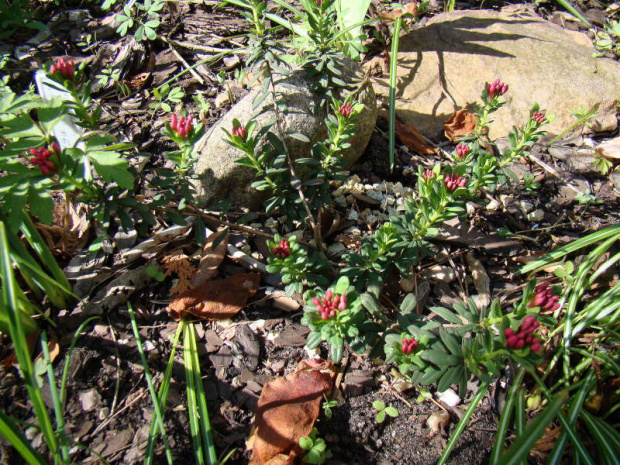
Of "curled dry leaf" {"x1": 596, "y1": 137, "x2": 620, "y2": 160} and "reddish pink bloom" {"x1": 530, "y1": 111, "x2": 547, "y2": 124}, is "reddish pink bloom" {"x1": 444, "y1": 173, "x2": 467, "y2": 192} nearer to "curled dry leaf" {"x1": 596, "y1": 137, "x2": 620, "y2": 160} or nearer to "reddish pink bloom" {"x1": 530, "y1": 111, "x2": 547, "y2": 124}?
"reddish pink bloom" {"x1": 530, "y1": 111, "x2": 547, "y2": 124}

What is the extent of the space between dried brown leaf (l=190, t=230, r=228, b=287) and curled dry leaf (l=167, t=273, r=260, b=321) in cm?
7

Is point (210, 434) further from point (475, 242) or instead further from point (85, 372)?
point (475, 242)

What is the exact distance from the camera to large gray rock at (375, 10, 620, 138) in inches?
118

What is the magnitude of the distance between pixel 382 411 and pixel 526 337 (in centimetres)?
78

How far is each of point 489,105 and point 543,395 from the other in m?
1.48

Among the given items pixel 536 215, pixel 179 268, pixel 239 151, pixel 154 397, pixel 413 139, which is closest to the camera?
pixel 154 397

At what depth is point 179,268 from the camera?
2246 millimetres

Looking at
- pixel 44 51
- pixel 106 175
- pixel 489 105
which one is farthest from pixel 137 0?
pixel 489 105

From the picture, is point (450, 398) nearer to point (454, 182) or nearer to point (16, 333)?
point (454, 182)

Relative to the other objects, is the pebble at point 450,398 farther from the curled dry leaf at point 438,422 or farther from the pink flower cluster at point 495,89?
the pink flower cluster at point 495,89

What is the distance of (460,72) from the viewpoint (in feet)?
10.4

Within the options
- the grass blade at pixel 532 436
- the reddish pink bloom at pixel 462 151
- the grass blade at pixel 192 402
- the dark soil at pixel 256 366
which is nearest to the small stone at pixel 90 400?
the dark soil at pixel 256 366

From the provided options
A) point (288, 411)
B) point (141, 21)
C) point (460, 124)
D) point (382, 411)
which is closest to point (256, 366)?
point (288, 411)

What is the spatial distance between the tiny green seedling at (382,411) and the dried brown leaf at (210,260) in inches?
42.2
